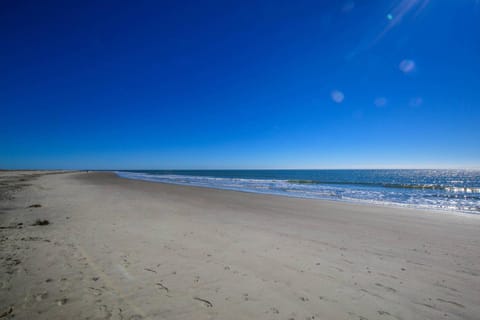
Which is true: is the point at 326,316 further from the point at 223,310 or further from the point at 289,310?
the point at 223,310

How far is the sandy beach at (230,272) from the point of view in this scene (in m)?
3.43

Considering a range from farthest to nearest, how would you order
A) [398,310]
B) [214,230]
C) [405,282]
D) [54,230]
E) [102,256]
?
[214,230], [54,230], [102,256], [405,282], [398,310]

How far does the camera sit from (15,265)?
464 cm

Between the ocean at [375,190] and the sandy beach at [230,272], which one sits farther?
the ocean at [375,190]

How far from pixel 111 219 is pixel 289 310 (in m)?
8.76

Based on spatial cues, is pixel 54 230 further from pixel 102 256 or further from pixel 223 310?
pixel 223 310

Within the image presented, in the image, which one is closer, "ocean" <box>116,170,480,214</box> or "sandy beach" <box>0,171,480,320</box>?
"sandy beach" <box>0,171,480,320</box>

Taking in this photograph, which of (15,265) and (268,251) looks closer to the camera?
(15,265)

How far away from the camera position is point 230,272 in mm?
4652

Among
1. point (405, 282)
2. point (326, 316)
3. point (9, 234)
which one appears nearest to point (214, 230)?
point (326, 316)

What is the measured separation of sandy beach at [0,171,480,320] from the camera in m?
3.43

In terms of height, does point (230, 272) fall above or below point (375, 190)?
above

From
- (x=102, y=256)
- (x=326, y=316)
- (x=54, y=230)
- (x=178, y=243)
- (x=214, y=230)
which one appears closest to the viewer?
(x=326, y=316)

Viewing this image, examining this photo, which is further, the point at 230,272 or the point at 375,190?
the point at 375,190
